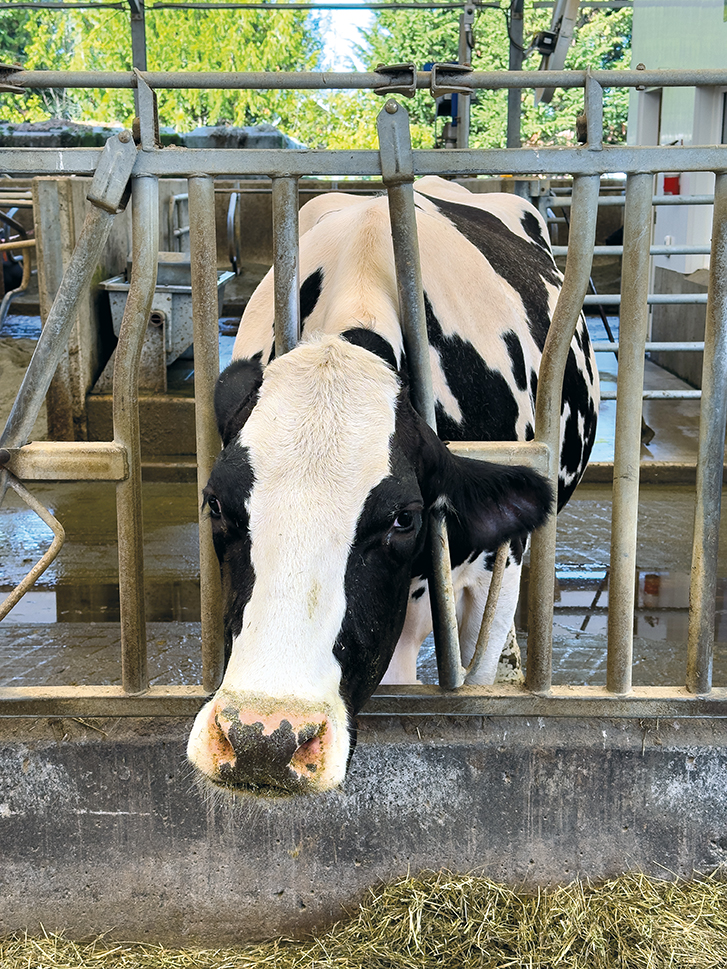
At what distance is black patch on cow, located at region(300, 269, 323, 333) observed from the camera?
229 cm

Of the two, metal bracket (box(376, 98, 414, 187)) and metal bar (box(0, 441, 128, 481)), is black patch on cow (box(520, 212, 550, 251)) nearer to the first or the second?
metal bracket (box(376, 98, 414, 187))

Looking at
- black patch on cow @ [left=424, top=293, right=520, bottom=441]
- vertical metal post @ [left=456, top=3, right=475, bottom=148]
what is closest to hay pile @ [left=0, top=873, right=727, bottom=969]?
black patch on cow @ [left=424, top=293, right=520, bottom=441]

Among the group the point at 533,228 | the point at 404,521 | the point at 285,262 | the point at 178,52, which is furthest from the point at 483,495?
the point at 178,52

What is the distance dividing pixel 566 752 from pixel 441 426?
0.81m

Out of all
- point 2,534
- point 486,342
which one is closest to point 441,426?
point 486,342

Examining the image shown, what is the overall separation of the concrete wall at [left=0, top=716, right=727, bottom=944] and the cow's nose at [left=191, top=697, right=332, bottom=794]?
30.2 inches

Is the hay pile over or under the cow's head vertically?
under

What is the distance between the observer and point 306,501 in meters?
1.62

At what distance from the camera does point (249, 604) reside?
5.26ft

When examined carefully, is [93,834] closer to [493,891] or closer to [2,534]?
[493,891]

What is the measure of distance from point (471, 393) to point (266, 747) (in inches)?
48.6

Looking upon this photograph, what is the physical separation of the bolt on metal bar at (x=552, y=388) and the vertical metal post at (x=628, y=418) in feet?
0.29

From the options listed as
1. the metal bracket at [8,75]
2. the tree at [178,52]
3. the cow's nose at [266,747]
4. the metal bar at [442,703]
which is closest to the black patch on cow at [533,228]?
the metal bar at [442,703]

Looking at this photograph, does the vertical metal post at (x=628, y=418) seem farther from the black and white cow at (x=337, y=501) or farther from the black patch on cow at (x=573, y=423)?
the black patch on cow at (x=573, y=423)
